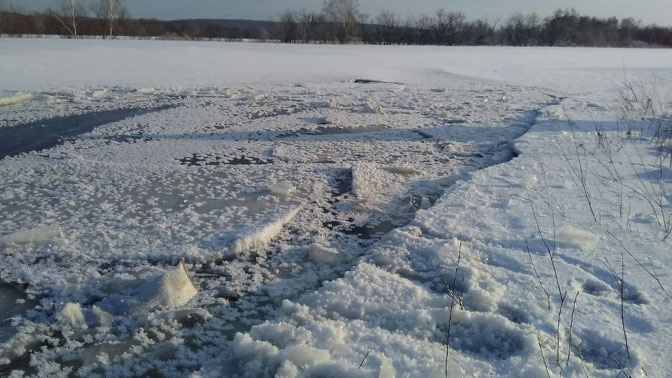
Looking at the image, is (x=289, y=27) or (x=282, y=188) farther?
(x=289, y=27)

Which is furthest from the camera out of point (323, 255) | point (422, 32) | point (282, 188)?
point (422, 32)

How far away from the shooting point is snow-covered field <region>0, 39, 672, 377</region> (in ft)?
5.52

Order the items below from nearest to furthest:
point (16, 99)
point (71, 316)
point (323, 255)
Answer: point (71, 316)
point (323, 255)
point (16, 99)

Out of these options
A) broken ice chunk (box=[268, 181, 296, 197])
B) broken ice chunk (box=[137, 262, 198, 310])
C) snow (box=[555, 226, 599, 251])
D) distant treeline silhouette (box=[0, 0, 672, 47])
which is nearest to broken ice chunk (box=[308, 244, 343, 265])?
broken ice chunk (box=[137, 262, 198, 310])

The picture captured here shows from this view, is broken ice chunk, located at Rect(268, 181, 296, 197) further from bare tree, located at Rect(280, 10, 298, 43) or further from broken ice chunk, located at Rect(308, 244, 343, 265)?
bare tree, located at Rect(280, 10, 298, 43)

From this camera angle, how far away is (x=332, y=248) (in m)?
2.56

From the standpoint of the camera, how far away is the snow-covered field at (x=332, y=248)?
168cm

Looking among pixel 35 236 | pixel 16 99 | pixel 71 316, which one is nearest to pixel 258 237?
pixel 71 316

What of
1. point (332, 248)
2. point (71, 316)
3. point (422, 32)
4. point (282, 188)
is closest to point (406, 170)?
point (282, 188)

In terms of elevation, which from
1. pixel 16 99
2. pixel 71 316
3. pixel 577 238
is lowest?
pixel 71 316

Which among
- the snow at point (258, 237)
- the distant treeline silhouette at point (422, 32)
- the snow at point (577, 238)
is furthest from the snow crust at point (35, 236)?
the distant treeline silhouette at point (422, 32)

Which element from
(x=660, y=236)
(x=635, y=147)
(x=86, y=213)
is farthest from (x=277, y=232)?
(x=635, y=147)

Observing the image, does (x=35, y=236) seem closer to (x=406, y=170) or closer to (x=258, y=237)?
(x=258, y=237)

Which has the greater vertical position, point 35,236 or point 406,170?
point 406,170
